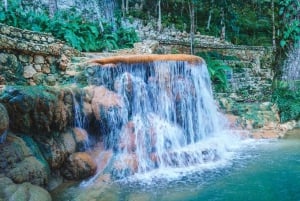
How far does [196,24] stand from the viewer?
20.4 m

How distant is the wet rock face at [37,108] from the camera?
4.54m

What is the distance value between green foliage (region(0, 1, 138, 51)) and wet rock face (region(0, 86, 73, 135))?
475cm

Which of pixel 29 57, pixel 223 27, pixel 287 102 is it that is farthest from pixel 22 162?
pixel 223 27

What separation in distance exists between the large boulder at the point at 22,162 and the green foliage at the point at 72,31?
5670mm

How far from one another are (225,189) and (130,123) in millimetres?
2429

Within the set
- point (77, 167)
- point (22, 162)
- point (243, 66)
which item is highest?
point (243, 66)

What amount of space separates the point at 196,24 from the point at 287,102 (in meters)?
11.8

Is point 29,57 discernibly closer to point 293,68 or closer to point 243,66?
point 293,68

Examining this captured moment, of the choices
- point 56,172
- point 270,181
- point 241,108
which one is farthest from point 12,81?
point 241,108

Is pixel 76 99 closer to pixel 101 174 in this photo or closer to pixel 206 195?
pixel 101 174

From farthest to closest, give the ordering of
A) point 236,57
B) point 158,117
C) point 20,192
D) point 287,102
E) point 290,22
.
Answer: point 236,57, point 287,102, point 290,22, point 158,117, point 20,192

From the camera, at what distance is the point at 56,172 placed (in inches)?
200

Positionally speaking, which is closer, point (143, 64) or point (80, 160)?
point (80, 160)

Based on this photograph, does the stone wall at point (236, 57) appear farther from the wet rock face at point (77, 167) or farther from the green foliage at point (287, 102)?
the wet rock face at point (77, 167)
